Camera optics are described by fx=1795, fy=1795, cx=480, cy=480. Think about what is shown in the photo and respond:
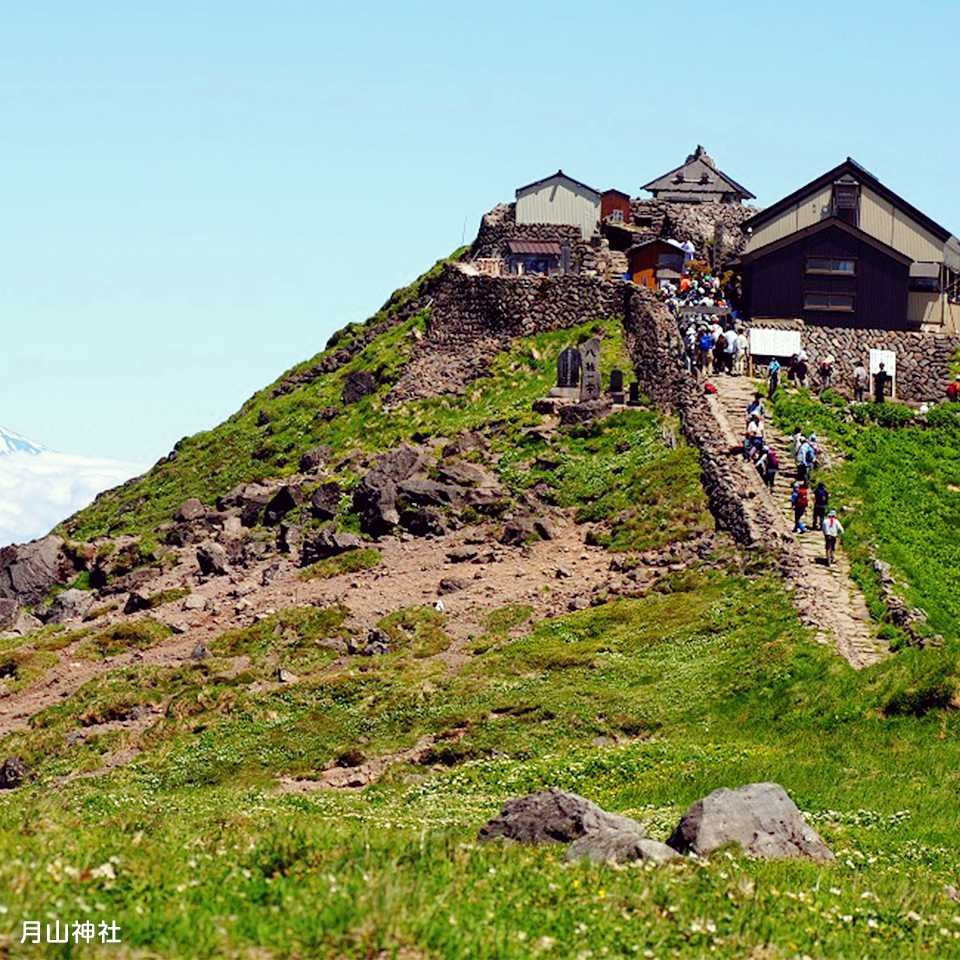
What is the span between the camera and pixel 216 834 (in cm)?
2356

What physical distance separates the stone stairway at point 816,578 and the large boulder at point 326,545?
44.9 feet

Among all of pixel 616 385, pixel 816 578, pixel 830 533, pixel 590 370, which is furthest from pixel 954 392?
pixel 816 578

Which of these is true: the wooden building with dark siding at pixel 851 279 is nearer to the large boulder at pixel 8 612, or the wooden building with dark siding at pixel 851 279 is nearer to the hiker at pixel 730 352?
the hiker at pixel 730 352

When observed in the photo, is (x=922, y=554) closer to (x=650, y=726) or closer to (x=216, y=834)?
(x=650, y=726)

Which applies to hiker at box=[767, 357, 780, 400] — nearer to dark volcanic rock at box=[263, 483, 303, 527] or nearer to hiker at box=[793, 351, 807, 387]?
hiker at box=[793, 351, 807, 387]

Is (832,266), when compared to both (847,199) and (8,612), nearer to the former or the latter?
(847,199)

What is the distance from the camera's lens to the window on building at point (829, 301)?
77.3 metres

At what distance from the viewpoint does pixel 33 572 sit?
7094 cm

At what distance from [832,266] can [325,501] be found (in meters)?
25.8

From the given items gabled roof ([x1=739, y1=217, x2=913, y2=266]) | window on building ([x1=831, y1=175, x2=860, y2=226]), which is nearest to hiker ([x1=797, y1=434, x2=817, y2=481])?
gabled roof ([x1=739, y1=217, x2=913, y2=266])

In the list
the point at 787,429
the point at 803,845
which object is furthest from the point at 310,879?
the point at 787,429

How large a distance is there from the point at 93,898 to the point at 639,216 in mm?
78285

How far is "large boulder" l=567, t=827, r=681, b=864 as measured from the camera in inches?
956

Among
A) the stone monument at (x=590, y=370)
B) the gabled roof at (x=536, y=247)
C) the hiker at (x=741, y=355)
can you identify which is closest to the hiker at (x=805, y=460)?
the hiker at (x=741, y=355)
